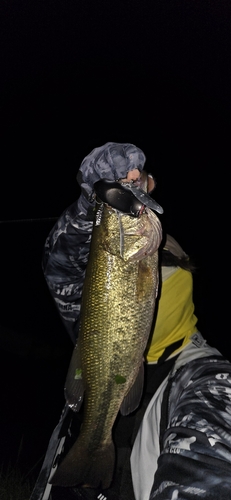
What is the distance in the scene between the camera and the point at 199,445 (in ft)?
4.48

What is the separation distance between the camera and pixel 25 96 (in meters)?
34.4

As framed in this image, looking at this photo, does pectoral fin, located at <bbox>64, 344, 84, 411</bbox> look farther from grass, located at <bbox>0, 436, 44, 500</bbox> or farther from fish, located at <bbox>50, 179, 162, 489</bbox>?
grass, located at <bbox>0, 436, 44, 500</bbox>

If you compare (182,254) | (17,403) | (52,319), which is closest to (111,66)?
(52,319)

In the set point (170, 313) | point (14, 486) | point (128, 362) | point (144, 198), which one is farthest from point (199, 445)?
point (14, 486)

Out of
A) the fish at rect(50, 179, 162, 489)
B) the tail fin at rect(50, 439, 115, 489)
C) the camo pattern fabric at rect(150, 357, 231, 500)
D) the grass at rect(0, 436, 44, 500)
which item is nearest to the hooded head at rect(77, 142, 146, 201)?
the fish at rect(50, 179, 162, 489)

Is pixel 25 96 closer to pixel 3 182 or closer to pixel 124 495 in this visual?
pixel 3 182

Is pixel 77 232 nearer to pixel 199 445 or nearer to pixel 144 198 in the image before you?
pixel 144 198

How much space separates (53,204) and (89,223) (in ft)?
68.6

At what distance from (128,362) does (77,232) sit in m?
0.64

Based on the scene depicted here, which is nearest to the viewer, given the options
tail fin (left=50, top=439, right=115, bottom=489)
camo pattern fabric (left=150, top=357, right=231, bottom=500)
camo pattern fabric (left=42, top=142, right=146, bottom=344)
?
camo pattern fabric (left=150, top=357, right=231, bottom=500)

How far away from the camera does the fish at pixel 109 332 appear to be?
162 centimetres

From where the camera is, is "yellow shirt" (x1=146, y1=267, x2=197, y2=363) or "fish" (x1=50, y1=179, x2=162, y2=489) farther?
"yellow shirt" (x1=146, y1=267, x2=197, y2=363)

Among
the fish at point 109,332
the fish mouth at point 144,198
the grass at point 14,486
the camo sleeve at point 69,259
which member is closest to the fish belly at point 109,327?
the fish at point 109,332

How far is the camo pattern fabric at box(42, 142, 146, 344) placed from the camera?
5.68 ft
